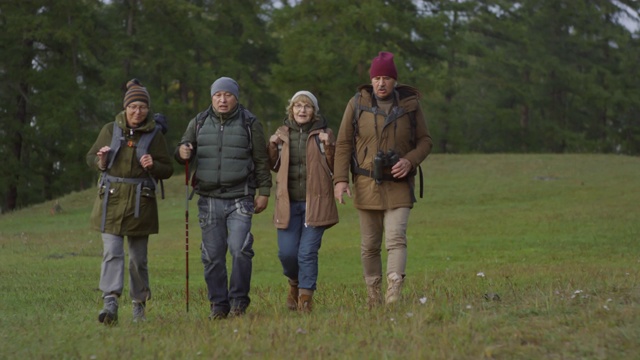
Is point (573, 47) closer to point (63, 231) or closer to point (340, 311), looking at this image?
point (63, 231)

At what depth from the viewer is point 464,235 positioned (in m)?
23.0

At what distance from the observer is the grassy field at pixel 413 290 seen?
22.5ft

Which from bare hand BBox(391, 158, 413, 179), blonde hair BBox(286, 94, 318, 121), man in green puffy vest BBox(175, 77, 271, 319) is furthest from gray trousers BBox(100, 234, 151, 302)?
bare hand BBox(391, 158, 413, 179)

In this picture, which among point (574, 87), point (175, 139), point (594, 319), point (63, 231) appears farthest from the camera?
point (574, 87)

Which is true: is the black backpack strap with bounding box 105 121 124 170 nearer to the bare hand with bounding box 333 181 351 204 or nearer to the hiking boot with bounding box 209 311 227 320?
the hiking boot with bounding box 209 311 227 320

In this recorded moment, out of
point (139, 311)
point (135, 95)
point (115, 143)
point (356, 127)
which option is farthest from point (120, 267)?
point (356, 127)

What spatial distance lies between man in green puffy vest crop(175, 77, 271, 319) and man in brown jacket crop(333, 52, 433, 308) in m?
0.87

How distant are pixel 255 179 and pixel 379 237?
1.31 metres

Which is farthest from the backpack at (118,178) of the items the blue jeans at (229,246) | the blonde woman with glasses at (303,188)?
the blonde woman with glasses at (303,188)

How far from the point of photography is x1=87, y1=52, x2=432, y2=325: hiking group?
29.1 feet

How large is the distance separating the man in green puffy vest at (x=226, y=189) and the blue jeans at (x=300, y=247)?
0.42m

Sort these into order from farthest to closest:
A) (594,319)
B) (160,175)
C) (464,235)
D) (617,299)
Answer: (464,235) < (160,175) < (617,299) < (594,319)

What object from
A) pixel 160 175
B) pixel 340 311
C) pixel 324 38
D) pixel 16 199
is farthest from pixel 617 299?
pixel 16 199

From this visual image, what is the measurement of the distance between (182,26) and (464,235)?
26147mm
